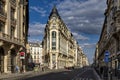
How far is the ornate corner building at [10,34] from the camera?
185 feet

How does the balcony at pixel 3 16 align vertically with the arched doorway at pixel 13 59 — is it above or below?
above

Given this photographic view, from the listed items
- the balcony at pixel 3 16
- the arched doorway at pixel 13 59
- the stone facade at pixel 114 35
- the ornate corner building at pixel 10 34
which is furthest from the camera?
the arched doorway at pixel 13 59

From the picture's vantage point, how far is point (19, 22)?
67.4 meters

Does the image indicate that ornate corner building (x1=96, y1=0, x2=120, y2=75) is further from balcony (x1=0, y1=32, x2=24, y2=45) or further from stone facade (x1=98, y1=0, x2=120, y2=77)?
balcony (x1=0, y1=32, x2=24, y2=45)

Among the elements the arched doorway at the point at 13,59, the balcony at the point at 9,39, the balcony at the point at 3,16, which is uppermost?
the balcony at the point at 3,16

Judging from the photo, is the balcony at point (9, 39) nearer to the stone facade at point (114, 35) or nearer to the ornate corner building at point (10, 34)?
the ornate corner building at point (10, 34)

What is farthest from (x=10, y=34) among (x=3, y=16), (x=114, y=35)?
(x=114, y=35)

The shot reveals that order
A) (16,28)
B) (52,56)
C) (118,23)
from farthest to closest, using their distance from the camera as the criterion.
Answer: (52,56) → (16,28) → (118,23)

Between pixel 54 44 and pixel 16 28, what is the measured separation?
259ft

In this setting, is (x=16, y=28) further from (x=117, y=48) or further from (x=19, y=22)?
(x=117, y=48)

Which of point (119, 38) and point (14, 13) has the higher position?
point (14, 13)

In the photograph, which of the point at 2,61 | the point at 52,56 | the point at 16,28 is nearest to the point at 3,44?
the point at 2,61

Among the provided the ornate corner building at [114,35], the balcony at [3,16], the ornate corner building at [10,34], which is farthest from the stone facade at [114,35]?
the balcony at [3,16]

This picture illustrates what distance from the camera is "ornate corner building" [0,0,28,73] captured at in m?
56.5
